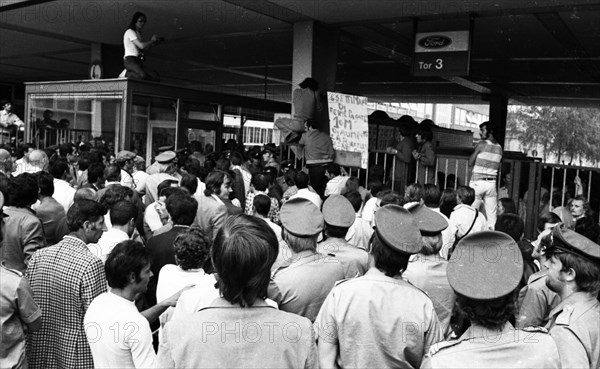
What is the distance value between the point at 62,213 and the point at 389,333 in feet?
11.5

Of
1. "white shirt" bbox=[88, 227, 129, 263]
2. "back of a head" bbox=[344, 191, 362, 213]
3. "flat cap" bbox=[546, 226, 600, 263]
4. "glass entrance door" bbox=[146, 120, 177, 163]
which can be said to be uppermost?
"glass entrance door" bbox=[146, 120, 177, 163]

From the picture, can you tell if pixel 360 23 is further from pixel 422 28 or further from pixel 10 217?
pixel 10 217

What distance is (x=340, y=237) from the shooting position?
3877mm

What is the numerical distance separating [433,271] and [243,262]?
1627mm

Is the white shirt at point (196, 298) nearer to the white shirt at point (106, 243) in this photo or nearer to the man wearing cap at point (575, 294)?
the white shirt at point (106, 243)

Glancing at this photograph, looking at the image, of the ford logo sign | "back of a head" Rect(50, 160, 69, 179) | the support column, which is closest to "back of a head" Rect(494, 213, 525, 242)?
"back of a head" Rect(50, 160, 69, 179)

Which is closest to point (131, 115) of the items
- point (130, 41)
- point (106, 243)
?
point (130, 41)

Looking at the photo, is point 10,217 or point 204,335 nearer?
point 204,335

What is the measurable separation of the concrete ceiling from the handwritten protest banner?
153cm

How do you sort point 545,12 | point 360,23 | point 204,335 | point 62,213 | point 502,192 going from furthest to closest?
point 360,23
point 545,12
point 502,192
point 62,213
point 204,335

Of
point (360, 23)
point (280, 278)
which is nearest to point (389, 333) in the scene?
point (280, 278)

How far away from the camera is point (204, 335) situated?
2.03 metres

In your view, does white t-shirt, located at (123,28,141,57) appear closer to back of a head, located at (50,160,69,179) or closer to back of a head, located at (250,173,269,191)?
back of a head, located at (50,160,69,179)

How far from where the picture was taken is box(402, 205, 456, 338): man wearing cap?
3.37 m
